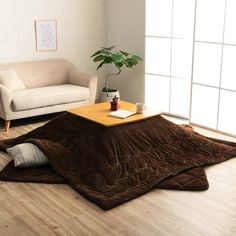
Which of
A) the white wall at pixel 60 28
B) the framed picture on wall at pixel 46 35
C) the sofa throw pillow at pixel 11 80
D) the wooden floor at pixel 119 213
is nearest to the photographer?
the wooden floor at pixel 119 213

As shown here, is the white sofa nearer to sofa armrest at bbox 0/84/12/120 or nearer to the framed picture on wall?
sofa armrest at bbox 0/84/12/120

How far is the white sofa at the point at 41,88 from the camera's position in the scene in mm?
4926

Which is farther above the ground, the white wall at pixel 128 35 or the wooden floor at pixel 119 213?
the white wall at pixel 128 35

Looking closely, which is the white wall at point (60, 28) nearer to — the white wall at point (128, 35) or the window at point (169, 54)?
the white wall at point (128, 35)

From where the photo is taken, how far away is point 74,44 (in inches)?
247

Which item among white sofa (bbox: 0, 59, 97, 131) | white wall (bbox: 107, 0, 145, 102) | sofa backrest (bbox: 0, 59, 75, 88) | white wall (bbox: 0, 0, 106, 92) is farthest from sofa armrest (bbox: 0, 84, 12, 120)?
white wall (bbox: 107, 0, 145, 102)

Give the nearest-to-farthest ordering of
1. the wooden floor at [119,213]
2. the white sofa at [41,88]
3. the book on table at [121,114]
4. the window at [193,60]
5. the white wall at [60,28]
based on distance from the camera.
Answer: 1. the wooden floor at [119,213]
2. the book on table at [121,114]
3. the window at [193,60]
4. the white sofa at [41,88]
5. the white wall at [60,28]

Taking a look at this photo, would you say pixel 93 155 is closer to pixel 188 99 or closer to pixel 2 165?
pixel 2 165

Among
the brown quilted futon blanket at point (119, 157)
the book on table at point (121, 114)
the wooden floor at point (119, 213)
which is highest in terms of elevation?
the book on table at point (121, 114)

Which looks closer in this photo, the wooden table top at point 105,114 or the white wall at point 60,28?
the wooden table top at point 105,114

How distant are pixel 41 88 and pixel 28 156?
2.02 m

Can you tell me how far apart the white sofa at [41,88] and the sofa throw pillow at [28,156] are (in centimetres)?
123

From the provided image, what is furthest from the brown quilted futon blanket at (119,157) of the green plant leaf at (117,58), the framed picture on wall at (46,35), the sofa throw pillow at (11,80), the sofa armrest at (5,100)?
the framed picture on wall at (46,35)

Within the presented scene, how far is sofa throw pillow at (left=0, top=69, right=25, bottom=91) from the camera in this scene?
516 centimetres
